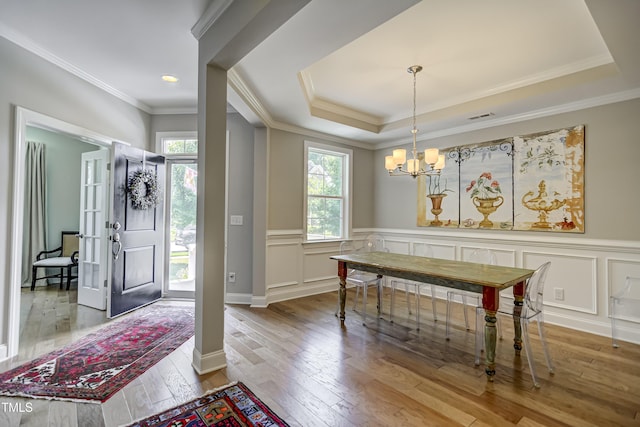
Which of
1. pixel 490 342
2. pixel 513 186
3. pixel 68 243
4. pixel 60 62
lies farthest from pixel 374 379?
pixel 68 243

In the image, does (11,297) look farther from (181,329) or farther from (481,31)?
(481,31)

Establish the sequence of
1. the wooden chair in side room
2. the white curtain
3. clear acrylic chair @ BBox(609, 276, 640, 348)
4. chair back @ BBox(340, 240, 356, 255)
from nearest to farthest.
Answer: clear acrylic chair @ BBox(609, 276, 640, 348) < chair back @ BBox(340, 240, 356, 255) < the wooden chair in side room < the white curtain

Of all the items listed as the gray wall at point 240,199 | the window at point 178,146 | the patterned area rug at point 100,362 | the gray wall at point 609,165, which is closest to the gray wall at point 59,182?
the window at point 178,146

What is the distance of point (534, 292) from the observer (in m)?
2.36

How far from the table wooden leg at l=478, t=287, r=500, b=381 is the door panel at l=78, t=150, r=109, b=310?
4180 millimetres

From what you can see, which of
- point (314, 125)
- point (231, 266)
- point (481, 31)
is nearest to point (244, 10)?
point (481, 31)

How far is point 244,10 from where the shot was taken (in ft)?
6.25

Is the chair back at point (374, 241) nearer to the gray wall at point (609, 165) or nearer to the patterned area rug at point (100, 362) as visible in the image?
the gray wall at point (609, 165)

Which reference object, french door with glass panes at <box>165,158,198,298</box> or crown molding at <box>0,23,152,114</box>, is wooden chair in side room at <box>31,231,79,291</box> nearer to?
french door with glass panes at <box>165,158,198,298</box>

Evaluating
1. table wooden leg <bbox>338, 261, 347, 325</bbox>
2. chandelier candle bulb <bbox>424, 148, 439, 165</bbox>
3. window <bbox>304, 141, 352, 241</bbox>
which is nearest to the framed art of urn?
window <bbox>304, 141, 352, 241</bbox>

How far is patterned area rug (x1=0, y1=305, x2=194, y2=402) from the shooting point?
2.05 meters

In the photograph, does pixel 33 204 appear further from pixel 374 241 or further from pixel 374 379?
pixel 374 379

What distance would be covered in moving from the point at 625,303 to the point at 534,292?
1578 millimetres

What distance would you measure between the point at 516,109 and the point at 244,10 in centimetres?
331
